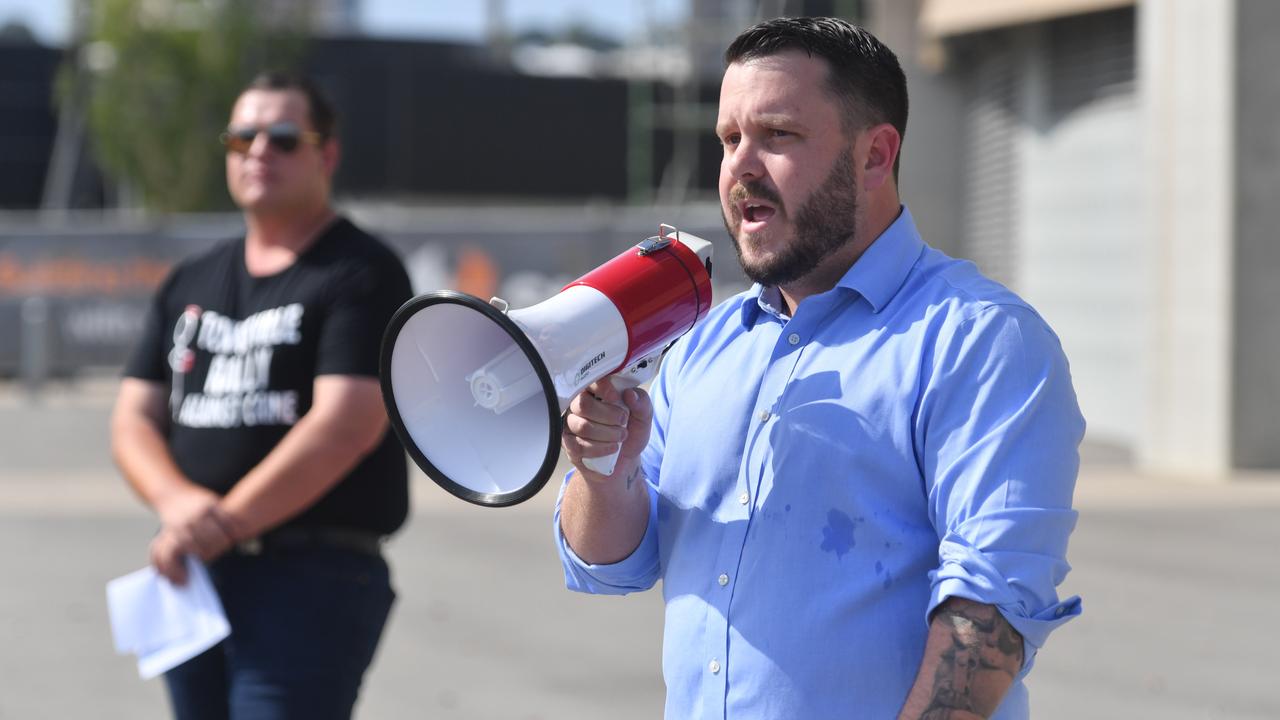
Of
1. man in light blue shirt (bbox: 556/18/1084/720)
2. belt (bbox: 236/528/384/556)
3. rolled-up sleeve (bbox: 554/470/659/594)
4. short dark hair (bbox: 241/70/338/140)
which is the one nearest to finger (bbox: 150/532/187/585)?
belt (bbox: 236/528/384/556)

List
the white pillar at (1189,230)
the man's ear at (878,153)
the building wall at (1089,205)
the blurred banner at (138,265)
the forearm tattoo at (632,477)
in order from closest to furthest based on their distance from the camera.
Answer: the man's ear at (878,153)
the forearm tattoo at (632,477)
the white pillar at (1189,230)
the building wall at (1089,205)
the blurred banner at (138,265)

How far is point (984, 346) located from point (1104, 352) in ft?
43.2

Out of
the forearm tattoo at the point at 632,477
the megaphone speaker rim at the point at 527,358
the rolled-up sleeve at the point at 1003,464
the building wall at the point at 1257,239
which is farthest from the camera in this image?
the building wall at the point at 1257,239

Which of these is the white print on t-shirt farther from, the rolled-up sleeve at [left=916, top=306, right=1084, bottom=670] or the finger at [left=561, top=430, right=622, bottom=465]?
the rolled-up sleeve at [left=916, top=306, right=1084, bottom=670]

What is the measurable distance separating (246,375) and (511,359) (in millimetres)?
1572

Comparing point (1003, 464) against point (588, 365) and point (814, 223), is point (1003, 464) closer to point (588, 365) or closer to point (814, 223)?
point (814, 223)

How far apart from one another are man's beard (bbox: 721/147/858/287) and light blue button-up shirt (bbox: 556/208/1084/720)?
0.21ft

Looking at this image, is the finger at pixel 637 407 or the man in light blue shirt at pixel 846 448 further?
the finger at pixel 637 407

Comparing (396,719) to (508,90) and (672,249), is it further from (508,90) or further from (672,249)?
(508,90)

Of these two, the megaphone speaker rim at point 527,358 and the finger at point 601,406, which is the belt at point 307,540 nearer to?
the megaphone speaker rim at point 527,358

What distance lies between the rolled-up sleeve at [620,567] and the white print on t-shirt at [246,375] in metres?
1.36

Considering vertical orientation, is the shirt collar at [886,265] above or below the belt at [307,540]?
above

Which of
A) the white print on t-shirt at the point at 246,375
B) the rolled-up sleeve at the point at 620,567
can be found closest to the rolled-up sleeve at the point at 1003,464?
the rolled-up sleeve at the point at 620,567

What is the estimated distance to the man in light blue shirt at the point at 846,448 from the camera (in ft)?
6.97
